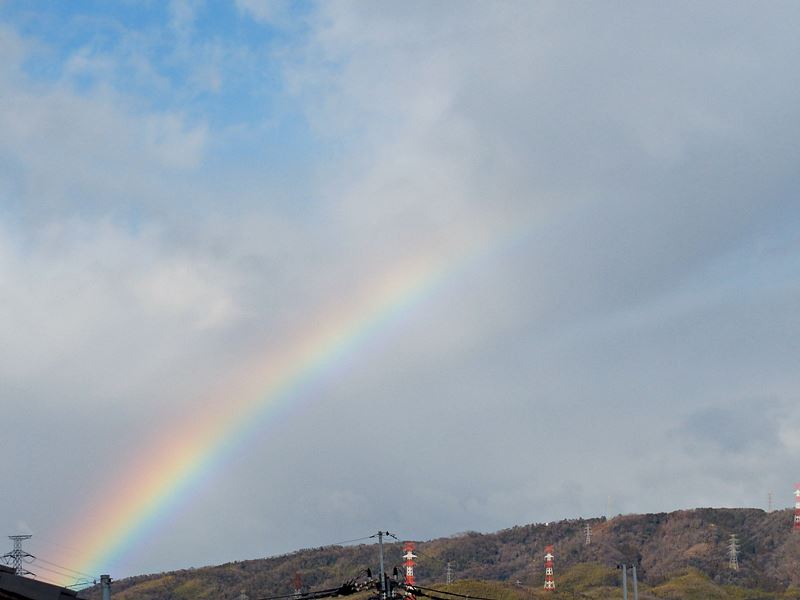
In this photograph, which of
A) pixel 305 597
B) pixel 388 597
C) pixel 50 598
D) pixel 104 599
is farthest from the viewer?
pixel 388 597

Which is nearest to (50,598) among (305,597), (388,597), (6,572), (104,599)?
(6,572)

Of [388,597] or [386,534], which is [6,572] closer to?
[388,597]

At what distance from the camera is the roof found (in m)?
40.7

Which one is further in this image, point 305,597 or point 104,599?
point 305,597

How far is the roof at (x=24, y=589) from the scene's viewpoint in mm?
40656

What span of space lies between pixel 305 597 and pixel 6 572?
2774 centimetres

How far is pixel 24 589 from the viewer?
4125cm

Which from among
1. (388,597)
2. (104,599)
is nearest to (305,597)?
(388,597)

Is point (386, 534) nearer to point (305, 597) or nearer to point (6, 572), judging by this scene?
point (305, 597)

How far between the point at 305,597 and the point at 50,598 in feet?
88.5

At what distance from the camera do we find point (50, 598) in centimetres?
4225

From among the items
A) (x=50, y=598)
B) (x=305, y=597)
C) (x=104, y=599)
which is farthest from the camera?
(x=305, y=597)

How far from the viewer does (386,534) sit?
303 feet

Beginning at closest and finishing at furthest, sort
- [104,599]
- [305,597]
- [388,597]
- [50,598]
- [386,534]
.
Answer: [50,598] < [104,599] < [305,597] < [388,597] < [386,534]
